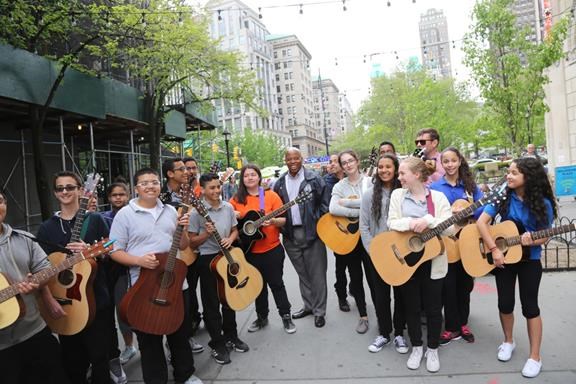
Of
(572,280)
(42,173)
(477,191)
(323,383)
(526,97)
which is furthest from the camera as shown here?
(42,173)

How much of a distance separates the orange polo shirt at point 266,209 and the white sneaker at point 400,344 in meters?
1.65

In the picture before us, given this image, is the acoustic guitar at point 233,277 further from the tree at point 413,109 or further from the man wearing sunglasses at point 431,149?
the tree at point 413,109

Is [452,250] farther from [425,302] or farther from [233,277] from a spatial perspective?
[233,277]

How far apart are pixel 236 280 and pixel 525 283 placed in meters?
2.66

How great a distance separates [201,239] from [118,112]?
11070 millimetres

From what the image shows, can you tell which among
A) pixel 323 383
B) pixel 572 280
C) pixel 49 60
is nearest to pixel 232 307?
pixel 323 383

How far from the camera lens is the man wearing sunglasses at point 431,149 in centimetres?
486

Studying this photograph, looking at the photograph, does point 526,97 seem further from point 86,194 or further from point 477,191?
point 86,194

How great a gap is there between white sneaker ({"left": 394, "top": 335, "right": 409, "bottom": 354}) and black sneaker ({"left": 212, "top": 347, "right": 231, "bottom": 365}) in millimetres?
1662

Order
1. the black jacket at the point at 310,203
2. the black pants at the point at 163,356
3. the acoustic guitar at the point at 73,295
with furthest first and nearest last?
1. the black jacket at the point at 310,203
2. the black pants at the point at 163,356
3. the acoustic guitar at the point at 73,295

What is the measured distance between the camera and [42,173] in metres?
9.80

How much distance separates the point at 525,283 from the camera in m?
3.46

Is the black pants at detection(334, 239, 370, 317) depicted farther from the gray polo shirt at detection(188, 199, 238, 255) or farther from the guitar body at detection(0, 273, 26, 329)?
the guitar body at detection(0, 273, 26, 329)

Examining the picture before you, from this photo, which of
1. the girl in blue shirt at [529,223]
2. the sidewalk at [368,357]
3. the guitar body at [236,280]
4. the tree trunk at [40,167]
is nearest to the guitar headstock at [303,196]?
the guitar body at [236,280]
